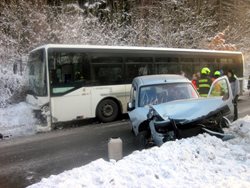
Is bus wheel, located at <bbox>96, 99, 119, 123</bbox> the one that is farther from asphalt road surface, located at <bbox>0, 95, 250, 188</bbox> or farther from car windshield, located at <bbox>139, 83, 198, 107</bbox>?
car windshield, located at <bbox>139, 83, 198, 107</bbox>

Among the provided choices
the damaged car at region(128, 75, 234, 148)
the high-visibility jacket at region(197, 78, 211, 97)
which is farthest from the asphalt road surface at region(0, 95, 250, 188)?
the high-visibility jacket at region(197, 78, 211, 97)

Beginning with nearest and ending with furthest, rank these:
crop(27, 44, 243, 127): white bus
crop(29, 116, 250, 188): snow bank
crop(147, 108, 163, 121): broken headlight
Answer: crop(29, 116, 250, 188): snow bank
crop(147, 108, 163, 121): broken headlight
crop(27, 44, 243, 127): white bus

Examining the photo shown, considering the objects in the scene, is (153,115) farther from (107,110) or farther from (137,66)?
(137,66)

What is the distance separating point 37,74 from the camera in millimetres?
11734

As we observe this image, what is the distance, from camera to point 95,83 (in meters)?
12.2

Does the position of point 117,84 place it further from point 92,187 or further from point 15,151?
Result: point 92,187

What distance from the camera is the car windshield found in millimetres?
8445

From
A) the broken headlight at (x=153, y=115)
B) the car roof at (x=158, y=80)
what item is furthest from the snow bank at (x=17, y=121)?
the broken headlight at (x=153, y=115)

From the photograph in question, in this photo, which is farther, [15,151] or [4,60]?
[4,60]

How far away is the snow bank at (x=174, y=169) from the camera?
4430mm

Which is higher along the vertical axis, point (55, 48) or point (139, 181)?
point (55, 48)

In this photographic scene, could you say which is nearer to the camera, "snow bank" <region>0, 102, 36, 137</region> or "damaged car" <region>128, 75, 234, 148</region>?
"damaged car" <region>128, 75, 234, 148</region>

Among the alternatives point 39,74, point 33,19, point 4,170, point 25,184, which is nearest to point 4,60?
point 33,19

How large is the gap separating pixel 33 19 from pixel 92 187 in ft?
57.0
